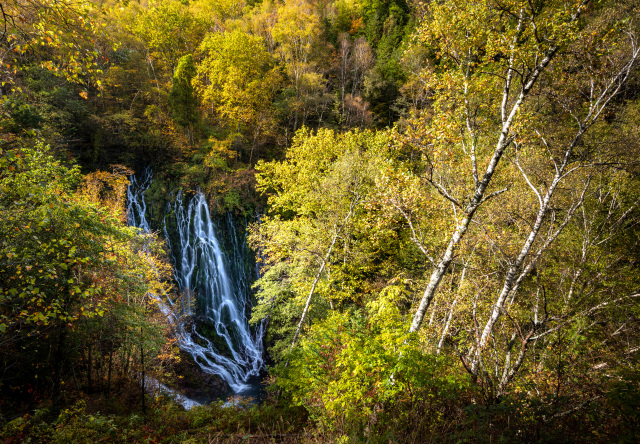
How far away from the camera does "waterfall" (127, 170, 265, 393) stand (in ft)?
50.9

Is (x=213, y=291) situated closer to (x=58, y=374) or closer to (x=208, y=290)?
(x=208, y=290)

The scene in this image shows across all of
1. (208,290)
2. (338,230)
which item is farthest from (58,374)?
(208,290)

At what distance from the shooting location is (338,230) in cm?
1145

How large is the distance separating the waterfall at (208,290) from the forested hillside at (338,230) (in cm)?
22

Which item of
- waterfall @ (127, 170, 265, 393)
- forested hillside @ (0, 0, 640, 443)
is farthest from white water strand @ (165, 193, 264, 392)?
forested hillside @ (0, 0, 640, 443)

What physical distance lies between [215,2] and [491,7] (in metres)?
30.3

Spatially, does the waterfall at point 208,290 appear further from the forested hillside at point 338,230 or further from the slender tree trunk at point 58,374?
the slender tree trunk at point 58,374

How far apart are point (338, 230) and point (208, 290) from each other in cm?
1096

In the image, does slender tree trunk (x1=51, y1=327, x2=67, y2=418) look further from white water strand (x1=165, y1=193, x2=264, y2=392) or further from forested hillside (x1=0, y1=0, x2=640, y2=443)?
white water strand (x1=165, y1=193, x2=264, y2=392)

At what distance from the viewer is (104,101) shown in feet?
64.4

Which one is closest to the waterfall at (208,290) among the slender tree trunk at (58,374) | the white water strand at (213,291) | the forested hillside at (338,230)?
the white water strand at (213,291)

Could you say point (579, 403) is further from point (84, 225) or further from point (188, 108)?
point (188, 108)

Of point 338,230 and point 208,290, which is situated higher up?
point 338,230

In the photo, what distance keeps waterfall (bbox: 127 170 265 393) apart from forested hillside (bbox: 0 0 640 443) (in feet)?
0.74
